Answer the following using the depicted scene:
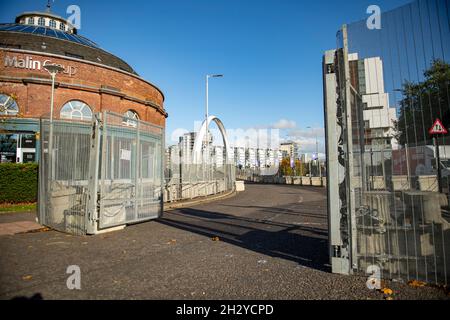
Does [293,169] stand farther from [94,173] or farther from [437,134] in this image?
[437,134]

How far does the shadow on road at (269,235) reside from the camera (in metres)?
5.09

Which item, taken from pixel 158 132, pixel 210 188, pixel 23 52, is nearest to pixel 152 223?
pixel 158 132

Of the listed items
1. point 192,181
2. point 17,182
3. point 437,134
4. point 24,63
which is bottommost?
point 192,181

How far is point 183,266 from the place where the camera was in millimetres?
4527

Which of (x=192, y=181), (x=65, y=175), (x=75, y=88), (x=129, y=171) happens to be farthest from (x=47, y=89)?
(x=129, y=171)

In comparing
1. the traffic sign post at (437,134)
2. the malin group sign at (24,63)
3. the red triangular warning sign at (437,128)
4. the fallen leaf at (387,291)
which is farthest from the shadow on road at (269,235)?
the malin group sign at (24,63)

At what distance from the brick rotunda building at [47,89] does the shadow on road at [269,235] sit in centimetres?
1418

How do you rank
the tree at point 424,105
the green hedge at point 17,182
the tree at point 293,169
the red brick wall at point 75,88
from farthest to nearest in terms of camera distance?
the tree at point 293,169 → the red brick wall at point 75,88 → the green hedge at point 17,182 → the tree at point 424,105

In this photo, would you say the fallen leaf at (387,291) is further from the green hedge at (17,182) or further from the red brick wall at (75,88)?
the red brick wall at (75,88)

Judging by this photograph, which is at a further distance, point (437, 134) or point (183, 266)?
point (183, 266)

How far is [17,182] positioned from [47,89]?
9437 mm

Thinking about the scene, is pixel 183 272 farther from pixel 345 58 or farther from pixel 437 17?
pixel 437 17

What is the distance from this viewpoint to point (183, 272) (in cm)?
423

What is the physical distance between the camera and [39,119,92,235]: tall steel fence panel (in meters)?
7.45
